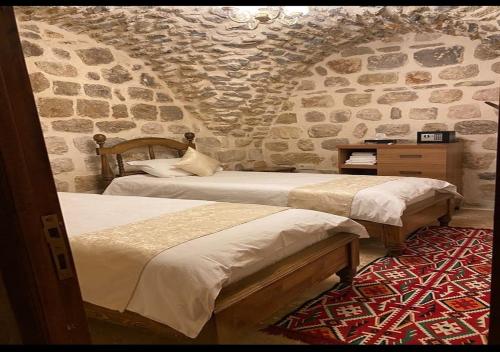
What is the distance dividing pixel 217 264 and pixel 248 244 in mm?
225

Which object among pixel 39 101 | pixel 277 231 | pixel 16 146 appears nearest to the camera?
pixel 16 146

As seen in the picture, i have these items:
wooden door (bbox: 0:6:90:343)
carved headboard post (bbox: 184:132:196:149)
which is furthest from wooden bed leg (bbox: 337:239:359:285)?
carved headboard post (bbox: 184:132:196:149)

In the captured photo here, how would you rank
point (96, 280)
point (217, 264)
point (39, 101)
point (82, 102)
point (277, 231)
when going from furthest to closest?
point (82, 102) → point (39, 101) → point (277, 231) → point (96, 280) → point (217, 264)

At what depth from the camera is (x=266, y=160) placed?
551 centimetres

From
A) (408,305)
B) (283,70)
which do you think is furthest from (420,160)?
(408,305)

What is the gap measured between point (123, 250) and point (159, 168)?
239cm

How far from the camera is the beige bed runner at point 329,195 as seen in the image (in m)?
2.82

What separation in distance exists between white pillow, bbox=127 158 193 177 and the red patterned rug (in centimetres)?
218

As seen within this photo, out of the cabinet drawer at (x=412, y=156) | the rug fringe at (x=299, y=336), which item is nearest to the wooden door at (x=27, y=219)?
the rug fringe at (x=299, y=336)

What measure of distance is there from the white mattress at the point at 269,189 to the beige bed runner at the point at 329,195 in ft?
0.19

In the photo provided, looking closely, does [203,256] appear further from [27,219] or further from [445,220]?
[445,220]

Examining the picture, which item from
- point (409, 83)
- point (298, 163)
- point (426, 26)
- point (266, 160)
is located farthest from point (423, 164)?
point (266, 160)

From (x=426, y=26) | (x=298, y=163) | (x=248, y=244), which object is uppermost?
(x=426, y=26)
